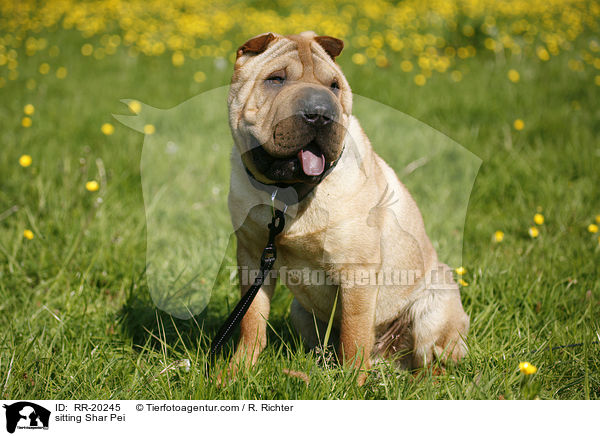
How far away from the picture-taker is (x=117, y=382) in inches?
93.0

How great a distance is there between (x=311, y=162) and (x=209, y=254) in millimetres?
1598

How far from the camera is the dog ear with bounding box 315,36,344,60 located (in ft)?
7.30

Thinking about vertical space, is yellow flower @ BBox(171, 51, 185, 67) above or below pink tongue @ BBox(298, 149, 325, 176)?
below

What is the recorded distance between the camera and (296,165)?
81.5 inches

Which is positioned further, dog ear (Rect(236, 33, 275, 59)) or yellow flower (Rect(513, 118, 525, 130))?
yellow flower (Rect(513, 118, 525, 130))

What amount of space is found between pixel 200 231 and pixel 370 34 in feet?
14.2

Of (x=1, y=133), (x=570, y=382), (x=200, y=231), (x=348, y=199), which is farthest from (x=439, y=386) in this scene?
(x=1, y=133)

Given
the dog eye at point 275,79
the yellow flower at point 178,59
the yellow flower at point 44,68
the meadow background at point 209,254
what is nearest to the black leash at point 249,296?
the meadow background at point 209,254

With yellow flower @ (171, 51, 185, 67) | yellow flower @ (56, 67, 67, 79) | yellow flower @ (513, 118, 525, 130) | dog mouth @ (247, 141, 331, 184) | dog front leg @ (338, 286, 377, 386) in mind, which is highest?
dog mouth @ (247, 141, 331, 184)

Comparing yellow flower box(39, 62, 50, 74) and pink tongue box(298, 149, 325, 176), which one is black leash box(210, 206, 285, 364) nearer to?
pink tongue box(298, 149, 325, 176)

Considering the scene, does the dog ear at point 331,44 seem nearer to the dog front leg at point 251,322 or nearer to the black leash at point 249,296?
the black leash at point 249,296
